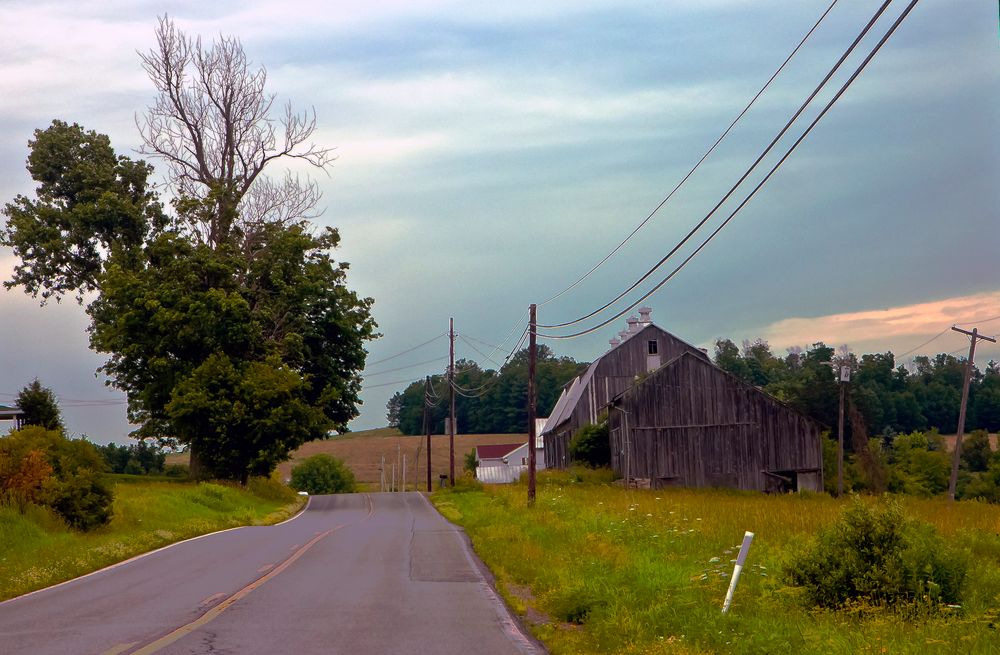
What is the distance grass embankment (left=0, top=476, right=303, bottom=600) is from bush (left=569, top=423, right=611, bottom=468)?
67.2 ft

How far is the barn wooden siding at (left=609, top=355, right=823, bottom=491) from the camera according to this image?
48.0 metres

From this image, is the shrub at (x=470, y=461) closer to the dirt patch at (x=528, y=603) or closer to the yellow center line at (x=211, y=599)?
the dirt patch at (x=528, y=603)

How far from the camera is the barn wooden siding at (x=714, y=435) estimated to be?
47969mm

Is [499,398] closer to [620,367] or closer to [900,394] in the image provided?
[900,394]

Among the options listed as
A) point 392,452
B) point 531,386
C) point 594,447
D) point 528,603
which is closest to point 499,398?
point 392,452

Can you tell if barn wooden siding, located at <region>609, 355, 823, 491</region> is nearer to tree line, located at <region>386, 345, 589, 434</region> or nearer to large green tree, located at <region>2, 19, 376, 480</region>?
large green tree, located at <region>2, 19, 376, 480</region>

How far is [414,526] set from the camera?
1188 inches

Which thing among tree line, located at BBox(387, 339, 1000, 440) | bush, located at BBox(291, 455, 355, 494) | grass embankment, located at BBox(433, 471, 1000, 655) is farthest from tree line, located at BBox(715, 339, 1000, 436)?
grass embankment, located at BBox(433, 471, 1000, 655)

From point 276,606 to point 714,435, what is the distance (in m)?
37.8

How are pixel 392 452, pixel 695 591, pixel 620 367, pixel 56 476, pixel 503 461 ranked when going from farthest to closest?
pixel 392 452
pixel 503 461
pixel 620 367
pixel 56 476
pixel 695 591

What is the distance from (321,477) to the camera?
3959 inches

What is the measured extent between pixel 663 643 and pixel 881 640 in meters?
1.96

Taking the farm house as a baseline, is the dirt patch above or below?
below

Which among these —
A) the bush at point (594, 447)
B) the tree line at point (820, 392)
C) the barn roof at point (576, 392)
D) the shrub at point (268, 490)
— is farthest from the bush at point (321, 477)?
the bush at point (594, 447)
